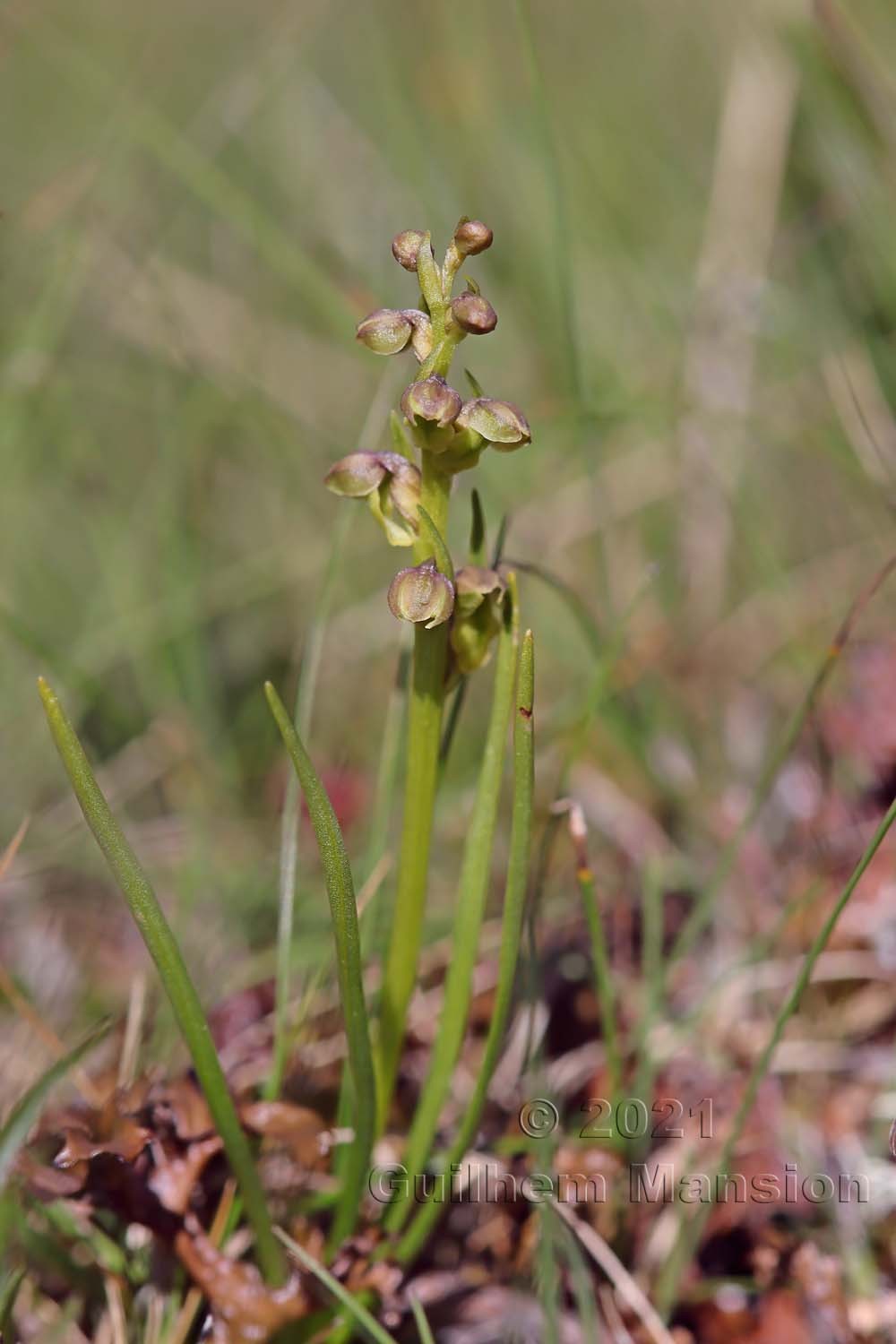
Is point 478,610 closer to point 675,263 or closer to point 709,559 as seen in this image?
point 709,559

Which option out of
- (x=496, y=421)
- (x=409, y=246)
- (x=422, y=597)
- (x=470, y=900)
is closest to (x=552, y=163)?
(x=409, y=246)

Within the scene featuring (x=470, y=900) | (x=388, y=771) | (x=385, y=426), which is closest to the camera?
(x=470, y=900)

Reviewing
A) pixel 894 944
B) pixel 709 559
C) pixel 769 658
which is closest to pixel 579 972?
pixel 894 944

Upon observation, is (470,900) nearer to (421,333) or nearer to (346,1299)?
(346,1299)

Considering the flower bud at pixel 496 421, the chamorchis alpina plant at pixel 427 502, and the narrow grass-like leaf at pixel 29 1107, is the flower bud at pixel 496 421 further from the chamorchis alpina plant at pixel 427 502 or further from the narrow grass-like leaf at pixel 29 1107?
the narrow grass-like leaf at pixel 29 1107

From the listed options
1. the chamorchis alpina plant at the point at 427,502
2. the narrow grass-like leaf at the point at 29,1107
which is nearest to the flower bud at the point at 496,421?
the chamorchis alpina plant at the point at 427,502

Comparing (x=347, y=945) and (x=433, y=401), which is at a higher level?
(x=433, y=401)
